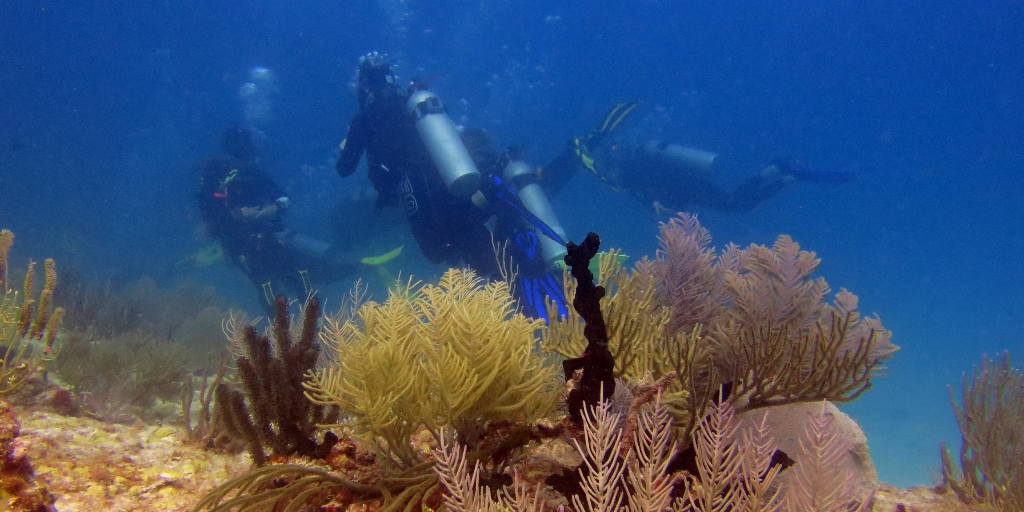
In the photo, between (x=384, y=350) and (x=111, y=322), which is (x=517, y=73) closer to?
(x=111, y=322)

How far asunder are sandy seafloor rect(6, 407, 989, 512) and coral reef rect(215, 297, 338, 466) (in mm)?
441

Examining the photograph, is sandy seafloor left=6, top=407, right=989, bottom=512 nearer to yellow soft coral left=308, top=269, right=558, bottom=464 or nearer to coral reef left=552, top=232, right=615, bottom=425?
yellow soft coral left=308, top=269, right=558, bottom=464

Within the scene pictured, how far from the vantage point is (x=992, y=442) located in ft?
15.4

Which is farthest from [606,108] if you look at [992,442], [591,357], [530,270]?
[591,357]

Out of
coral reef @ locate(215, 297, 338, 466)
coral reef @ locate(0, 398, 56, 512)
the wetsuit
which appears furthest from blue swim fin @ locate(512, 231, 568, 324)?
coral reef @ locate(0, 398, 56, 512)

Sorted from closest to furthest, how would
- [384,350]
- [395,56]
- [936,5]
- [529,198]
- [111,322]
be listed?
[384,350] < [111,322] < [529,198] < [395,56] < [936,5]

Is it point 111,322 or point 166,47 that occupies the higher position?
point 166,47

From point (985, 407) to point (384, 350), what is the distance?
722cm

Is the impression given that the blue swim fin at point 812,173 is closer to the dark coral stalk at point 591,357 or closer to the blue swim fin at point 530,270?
the blue swim fin at point 530,270

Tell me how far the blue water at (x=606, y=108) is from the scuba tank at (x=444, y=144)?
22190 mm

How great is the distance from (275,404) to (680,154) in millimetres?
17728

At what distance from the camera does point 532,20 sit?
43.8m

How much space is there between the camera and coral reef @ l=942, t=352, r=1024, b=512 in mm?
4230

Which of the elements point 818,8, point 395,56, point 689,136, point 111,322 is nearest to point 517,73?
point 395,56
